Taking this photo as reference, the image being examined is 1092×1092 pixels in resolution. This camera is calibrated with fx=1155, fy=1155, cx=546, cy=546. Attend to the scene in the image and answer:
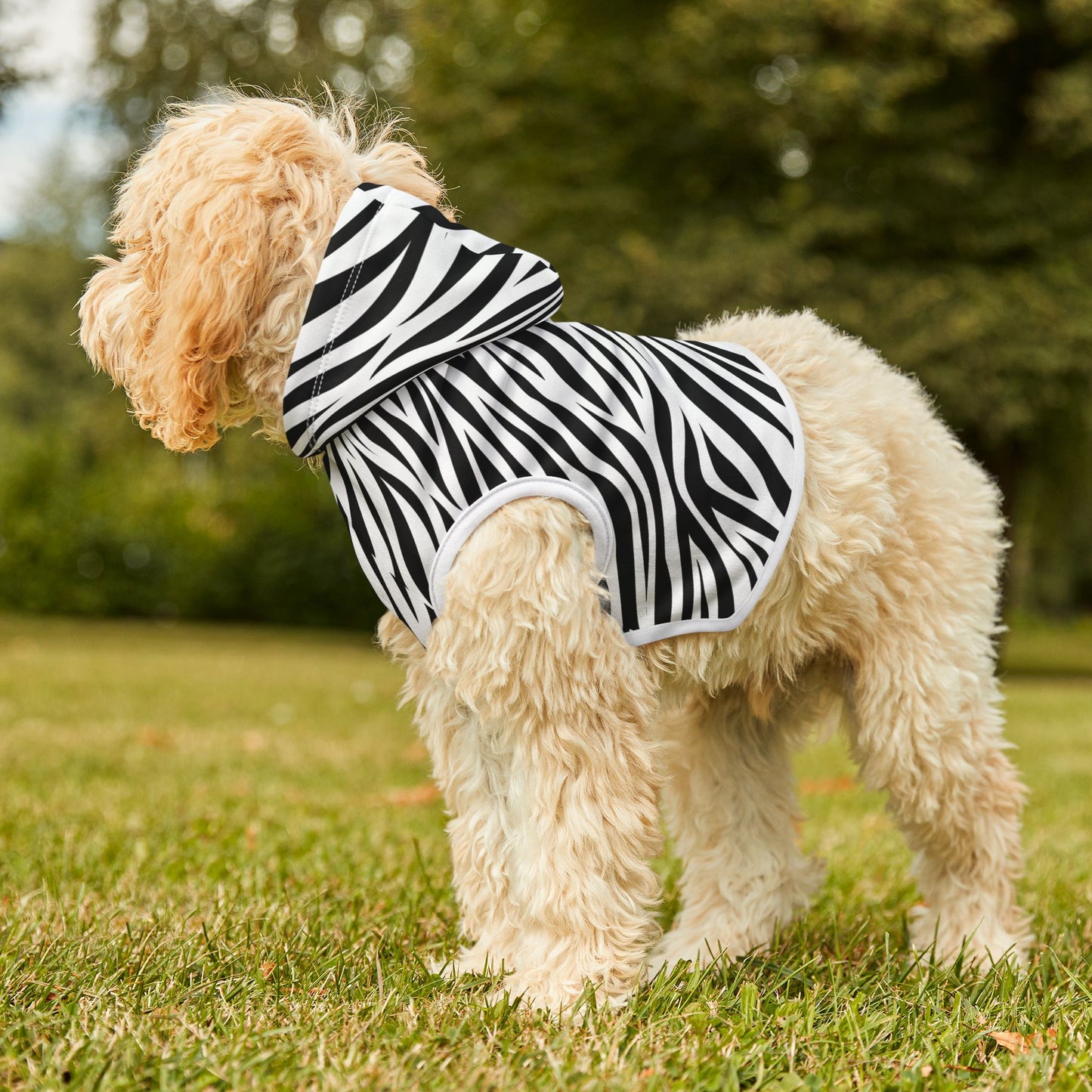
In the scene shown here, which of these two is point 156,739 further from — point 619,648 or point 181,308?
point 619,648

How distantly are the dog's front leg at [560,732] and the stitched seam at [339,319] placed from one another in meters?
0.48

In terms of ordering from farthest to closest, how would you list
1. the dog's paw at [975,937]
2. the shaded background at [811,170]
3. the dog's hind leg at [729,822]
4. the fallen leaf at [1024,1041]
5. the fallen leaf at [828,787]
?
the shaded background at [811,170] → the fallen leaf at [828,787] → the dog's hind leg at [729,822] → the dog's paw at [975,937] → the fallen leaf at [1024,1041]

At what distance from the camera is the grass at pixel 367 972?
2178mm

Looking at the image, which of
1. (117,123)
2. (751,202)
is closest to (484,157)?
(751,202)

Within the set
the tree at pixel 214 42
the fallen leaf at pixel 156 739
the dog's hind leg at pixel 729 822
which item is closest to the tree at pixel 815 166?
the tree at pixel 214 42

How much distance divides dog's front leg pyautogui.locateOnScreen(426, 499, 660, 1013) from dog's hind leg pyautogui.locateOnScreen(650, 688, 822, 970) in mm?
747

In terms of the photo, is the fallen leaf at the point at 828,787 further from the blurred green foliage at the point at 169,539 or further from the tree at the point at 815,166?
the blurred green foliage at the point at 169,539

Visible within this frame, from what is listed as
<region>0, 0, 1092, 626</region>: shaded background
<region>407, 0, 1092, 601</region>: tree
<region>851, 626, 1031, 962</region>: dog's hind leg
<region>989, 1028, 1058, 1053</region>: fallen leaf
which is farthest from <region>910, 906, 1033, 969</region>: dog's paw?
<region>407, 0, 1092, 601</region>: tree

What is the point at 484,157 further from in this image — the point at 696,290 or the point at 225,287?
the point at 225,287

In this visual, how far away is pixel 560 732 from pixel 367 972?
2.63 ft

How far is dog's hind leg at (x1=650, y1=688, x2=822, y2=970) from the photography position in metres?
3.33

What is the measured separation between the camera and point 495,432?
2.43 metres

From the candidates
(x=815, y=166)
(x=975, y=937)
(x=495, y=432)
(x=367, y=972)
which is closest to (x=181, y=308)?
(x=495, y=432)

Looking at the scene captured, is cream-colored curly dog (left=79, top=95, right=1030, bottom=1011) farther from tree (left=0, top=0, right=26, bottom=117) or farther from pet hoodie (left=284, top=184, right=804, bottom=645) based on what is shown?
tree (left=0, top=0, right=26, bottom=117)
